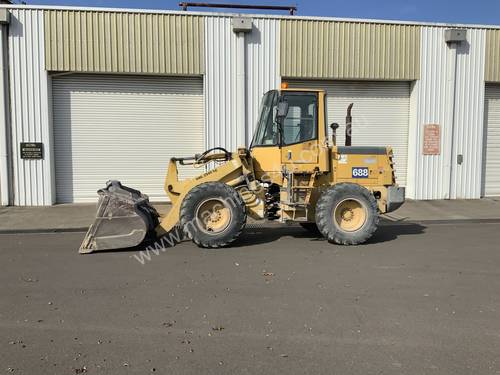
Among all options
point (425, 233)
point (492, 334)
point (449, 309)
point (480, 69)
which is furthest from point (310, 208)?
point (480, 69)

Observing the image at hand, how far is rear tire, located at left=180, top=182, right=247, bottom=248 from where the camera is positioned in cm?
805

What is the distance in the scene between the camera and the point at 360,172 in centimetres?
898

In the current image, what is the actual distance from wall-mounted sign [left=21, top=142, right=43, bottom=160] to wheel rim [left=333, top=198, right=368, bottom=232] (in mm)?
9003

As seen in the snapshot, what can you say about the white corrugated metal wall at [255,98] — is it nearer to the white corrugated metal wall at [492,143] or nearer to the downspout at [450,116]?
the downspout at [450,116]

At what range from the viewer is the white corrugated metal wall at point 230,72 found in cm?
1390

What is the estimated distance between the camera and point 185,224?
8.02m

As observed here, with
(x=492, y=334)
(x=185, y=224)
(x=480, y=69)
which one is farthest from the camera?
(x=480, y=69)

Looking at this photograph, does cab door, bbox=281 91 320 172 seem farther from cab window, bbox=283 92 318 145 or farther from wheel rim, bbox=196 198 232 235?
wheel rim, bbox=196 198 232 235

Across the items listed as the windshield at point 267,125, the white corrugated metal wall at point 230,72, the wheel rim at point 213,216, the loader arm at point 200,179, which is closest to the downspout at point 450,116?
the white corrugated metal wall at point 230,72

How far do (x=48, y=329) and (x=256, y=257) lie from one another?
361 centimetres

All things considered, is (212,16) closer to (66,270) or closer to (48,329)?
(66,270)

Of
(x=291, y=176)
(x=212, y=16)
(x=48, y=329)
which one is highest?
(x=212, y=16)

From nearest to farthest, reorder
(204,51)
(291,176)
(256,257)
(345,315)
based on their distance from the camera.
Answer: (345,315), (256,257), (291,176), (204,51)

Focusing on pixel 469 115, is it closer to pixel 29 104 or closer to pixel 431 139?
pixel 431 139
